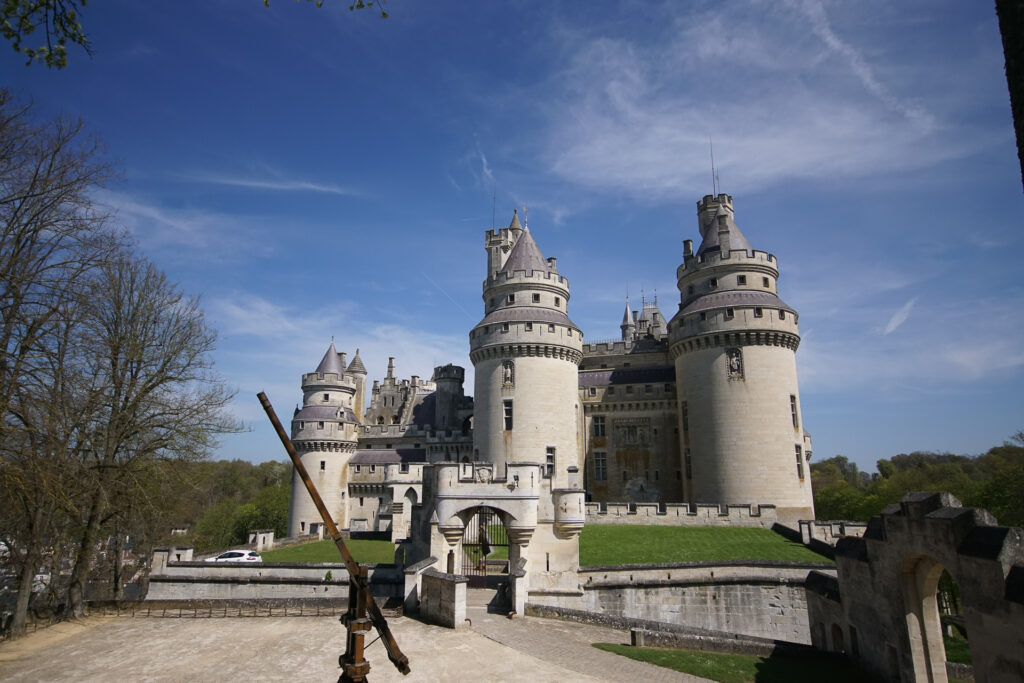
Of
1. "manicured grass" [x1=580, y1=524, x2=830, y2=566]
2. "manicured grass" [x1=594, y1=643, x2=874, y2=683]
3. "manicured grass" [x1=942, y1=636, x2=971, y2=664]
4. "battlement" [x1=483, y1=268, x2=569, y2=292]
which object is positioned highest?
"battlement" [x1=483, y1=268, x2=569, y2=292]

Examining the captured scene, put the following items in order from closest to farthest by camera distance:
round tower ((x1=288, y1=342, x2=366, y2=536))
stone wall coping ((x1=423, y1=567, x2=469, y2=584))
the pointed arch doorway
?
stone wall coping ((x1=423, y1=567, x2=469, y2=584))
the pointed arch doorway
round tower ((x1=288, y1=342, x2=366, y2=536))

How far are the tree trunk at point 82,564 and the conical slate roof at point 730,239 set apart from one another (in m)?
31.4

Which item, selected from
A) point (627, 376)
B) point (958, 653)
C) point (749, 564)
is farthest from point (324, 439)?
point (958, 653)

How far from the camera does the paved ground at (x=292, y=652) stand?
11.1m

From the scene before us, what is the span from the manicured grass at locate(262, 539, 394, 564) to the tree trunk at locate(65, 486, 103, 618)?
31.3ft

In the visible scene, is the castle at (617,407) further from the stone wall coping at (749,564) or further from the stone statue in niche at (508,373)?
the stone wall coping at (749,564)

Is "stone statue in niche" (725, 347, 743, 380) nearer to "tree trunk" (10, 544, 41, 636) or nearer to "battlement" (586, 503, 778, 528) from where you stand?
"battlement" (586, 503, 778, 528)

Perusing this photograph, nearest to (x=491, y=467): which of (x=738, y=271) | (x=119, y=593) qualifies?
(x=119, y=593)

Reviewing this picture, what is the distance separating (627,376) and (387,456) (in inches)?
707

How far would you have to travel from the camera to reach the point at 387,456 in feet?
141

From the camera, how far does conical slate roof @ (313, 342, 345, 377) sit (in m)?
44.5

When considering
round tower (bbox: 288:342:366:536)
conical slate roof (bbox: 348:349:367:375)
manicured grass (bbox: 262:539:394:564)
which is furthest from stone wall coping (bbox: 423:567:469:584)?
conical slate roof (bbox: 348:349:367:375)

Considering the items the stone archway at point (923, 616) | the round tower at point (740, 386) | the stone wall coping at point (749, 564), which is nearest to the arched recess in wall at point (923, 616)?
the stone archway at point (923, 616)

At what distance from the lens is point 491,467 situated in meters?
19.0
